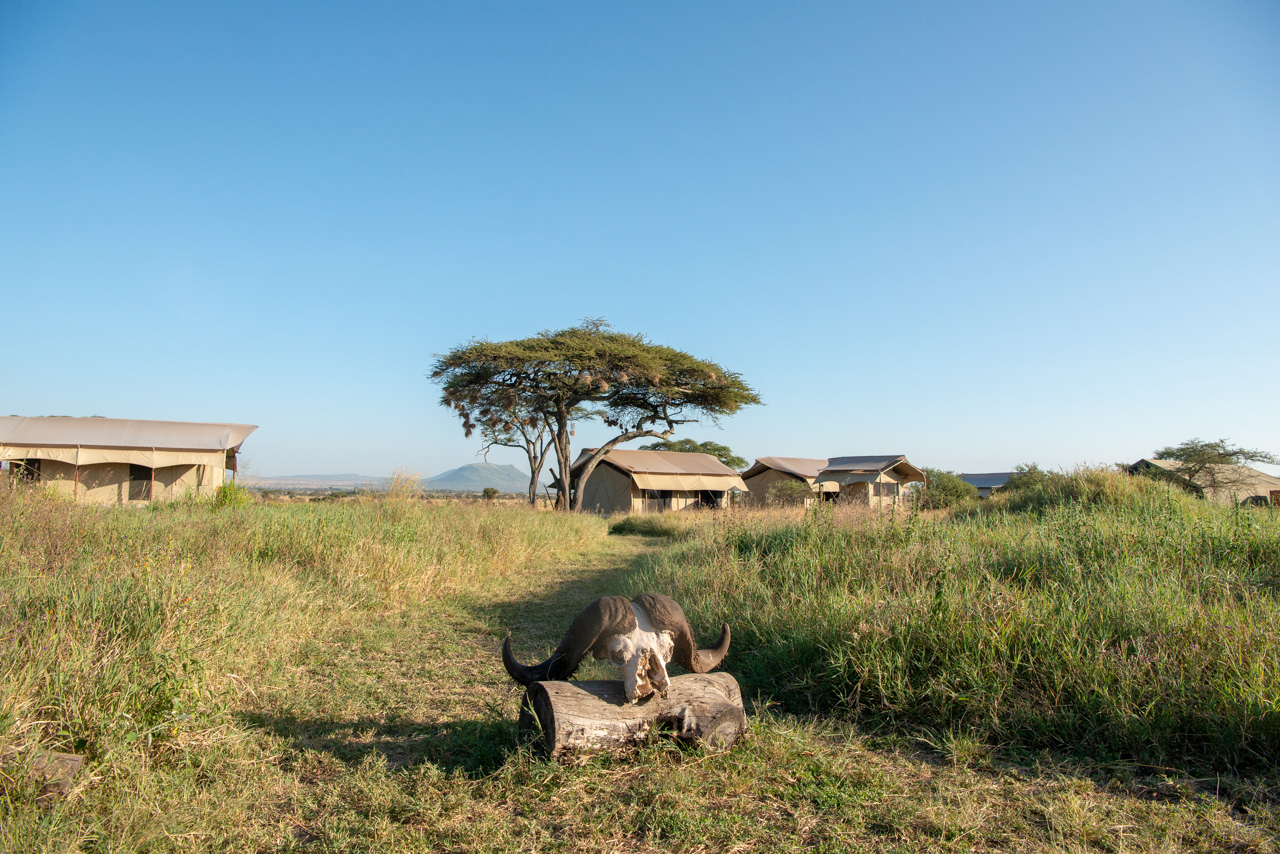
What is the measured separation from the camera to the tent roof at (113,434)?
20.4m

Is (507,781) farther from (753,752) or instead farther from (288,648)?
(288,648)

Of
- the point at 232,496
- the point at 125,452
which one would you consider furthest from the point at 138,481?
the point at 232,496

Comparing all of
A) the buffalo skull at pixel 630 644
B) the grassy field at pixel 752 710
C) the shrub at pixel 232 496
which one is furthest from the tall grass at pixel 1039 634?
the shrub at pixel 232 496

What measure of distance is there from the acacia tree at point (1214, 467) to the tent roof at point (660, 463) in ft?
58.7

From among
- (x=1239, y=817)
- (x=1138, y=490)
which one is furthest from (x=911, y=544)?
(x=1138, y=490)

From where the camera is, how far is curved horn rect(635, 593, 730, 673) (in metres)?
3.39

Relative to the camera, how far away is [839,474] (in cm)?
3083

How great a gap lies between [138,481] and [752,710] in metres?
25.1

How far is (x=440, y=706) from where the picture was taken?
429cm

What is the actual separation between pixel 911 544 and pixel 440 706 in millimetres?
4708

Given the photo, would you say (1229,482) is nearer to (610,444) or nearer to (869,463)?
(869,463)

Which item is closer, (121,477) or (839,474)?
(121,477)

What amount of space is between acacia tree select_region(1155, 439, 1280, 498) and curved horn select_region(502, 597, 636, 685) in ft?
65.7

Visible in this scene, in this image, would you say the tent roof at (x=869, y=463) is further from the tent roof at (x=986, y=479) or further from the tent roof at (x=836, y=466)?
the tent roof at (x=986, y=479)
